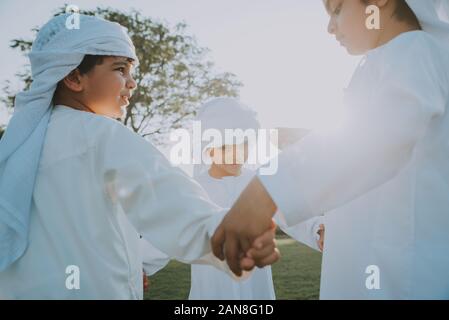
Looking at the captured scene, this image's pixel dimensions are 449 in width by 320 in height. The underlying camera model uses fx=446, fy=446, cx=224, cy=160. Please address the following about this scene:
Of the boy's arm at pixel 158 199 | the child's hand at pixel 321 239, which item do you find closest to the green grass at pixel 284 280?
the child's hand at pixel 321 239

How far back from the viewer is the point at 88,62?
2.25 m

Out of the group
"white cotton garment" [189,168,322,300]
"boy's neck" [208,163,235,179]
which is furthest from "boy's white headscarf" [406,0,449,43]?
"boy's neck" [208,163,235,179]

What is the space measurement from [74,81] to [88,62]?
12cm

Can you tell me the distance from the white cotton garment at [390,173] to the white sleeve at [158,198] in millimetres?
343

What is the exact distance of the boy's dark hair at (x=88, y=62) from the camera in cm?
223

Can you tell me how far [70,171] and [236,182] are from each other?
2.62 m

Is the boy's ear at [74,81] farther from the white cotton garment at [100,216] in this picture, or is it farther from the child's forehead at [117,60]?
the white cotton garment at [100,216]

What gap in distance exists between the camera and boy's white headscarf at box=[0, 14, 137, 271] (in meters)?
1.85

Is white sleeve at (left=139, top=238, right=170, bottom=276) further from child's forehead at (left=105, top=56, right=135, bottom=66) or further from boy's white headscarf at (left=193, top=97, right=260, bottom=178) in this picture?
boy's white headscarf at (left=193, top=97, right=260, bottom=178)

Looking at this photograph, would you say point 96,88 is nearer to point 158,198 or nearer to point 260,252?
point 158,198

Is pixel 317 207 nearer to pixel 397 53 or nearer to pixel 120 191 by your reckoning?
pixel 397 53

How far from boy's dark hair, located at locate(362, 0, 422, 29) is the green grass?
Answer: 552 centimetres

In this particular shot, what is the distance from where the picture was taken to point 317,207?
5.41 ft
